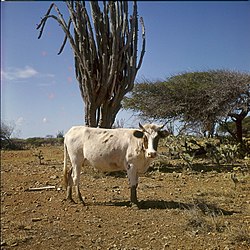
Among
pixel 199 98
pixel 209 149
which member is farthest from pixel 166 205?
pixel 199 98

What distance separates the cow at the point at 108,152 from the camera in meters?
4.29

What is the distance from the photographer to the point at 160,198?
473 centimetres

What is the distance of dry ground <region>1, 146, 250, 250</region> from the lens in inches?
118

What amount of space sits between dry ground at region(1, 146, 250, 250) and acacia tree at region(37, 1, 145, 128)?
182 cm

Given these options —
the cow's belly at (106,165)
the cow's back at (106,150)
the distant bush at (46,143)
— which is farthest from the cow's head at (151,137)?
the distant bush at (46,143)

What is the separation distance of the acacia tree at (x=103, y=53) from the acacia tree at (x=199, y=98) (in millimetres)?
2655

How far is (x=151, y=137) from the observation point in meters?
3.99

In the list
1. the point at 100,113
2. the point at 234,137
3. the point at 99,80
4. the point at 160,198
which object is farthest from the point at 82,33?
the point at 234,137

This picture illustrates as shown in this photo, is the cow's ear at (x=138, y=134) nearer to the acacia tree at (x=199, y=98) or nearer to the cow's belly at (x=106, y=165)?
Result: the cow's belly at (x=106, y=165)

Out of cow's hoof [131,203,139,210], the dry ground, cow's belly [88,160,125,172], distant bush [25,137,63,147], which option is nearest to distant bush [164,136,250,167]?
the dry ground

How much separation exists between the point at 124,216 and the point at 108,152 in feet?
3.02

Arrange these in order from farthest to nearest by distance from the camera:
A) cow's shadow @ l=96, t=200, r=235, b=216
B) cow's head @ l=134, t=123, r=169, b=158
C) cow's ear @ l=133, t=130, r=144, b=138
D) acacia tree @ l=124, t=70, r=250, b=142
Result: acacia tree @ l=124, t=70, r=250, b=142 → cow's ear @ l=133, t=130, r=144, b=138 → cow's shadow @ l=96, t=200, r=235, b=216 → cow's head @ l=134, t=123, r=169, b=158

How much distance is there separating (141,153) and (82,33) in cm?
342

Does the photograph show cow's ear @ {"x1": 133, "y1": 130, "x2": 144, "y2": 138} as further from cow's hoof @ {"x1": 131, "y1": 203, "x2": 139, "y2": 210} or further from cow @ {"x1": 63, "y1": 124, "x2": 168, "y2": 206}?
cow's hoof @ {"x1": 131, "y1": 203, "x2": 139, "y2": 210}
